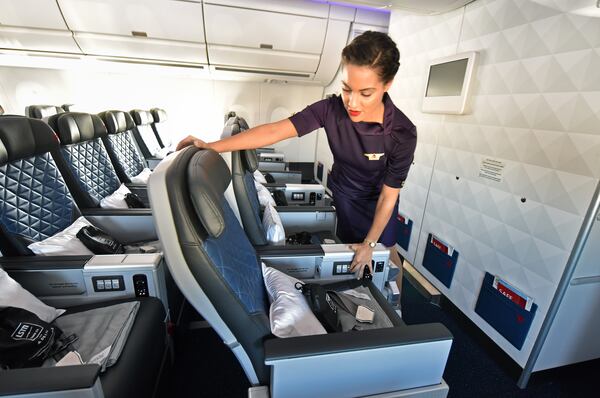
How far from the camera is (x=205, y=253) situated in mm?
831

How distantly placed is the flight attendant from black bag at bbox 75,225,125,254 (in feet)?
3.09

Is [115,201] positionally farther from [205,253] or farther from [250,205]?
[205,253]

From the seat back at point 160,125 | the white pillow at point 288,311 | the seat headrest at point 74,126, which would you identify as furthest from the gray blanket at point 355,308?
the seat back at point 160,125

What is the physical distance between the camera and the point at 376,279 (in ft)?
5.23

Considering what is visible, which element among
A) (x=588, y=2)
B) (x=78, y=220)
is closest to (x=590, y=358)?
(x=588, y=2)

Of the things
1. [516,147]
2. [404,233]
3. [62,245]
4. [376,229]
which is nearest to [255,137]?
[376,229]

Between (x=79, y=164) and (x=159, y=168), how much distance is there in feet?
6.91

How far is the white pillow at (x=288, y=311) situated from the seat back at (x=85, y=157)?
5.96 ft

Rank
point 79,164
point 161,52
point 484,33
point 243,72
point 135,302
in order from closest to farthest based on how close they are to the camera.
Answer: point 135,302 < point 484,33 < point 79,164 < point 161,52 < point 243,72

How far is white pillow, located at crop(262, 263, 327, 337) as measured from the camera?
1011 mm

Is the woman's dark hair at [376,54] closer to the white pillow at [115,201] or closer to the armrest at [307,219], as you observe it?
the armrest at [307,219]

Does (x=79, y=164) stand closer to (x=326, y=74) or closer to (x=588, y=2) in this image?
(x=588, y=2)

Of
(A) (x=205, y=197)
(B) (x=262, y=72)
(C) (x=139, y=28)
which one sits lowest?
(A) (x=205, y=197)

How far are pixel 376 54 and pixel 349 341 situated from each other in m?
1.08
